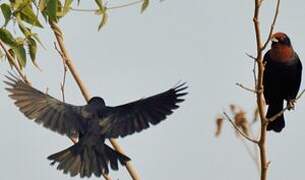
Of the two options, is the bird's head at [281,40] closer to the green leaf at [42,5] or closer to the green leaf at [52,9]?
the green leaf at [42,5]

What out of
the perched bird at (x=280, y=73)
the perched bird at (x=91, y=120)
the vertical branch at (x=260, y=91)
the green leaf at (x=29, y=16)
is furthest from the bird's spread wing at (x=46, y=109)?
the perched bird at (x=280, y=73)

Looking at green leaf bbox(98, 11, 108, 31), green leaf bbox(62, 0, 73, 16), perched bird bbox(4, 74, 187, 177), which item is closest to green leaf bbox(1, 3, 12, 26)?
green leaf bbox(62, 0, 73, 16)

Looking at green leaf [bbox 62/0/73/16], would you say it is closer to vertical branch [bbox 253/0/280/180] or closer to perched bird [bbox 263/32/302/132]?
vertical branch [bbox 253/0/280/180]

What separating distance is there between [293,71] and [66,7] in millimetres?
2873

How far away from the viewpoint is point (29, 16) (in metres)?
3.57

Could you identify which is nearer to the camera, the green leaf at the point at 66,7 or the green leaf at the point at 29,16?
the green leaf at the point at 29,16

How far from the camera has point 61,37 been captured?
3.69 m

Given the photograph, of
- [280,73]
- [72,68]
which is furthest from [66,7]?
[280,73]

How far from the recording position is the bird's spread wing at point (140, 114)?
4.42 metres

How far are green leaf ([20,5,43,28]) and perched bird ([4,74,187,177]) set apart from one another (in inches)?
36.0

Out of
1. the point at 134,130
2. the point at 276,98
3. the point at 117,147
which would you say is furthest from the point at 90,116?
the point at 276,98

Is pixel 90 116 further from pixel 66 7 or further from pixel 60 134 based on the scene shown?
pixel 66 7

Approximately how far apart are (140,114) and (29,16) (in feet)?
4.05

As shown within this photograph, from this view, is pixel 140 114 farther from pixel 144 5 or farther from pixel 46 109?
pixel 144 5
